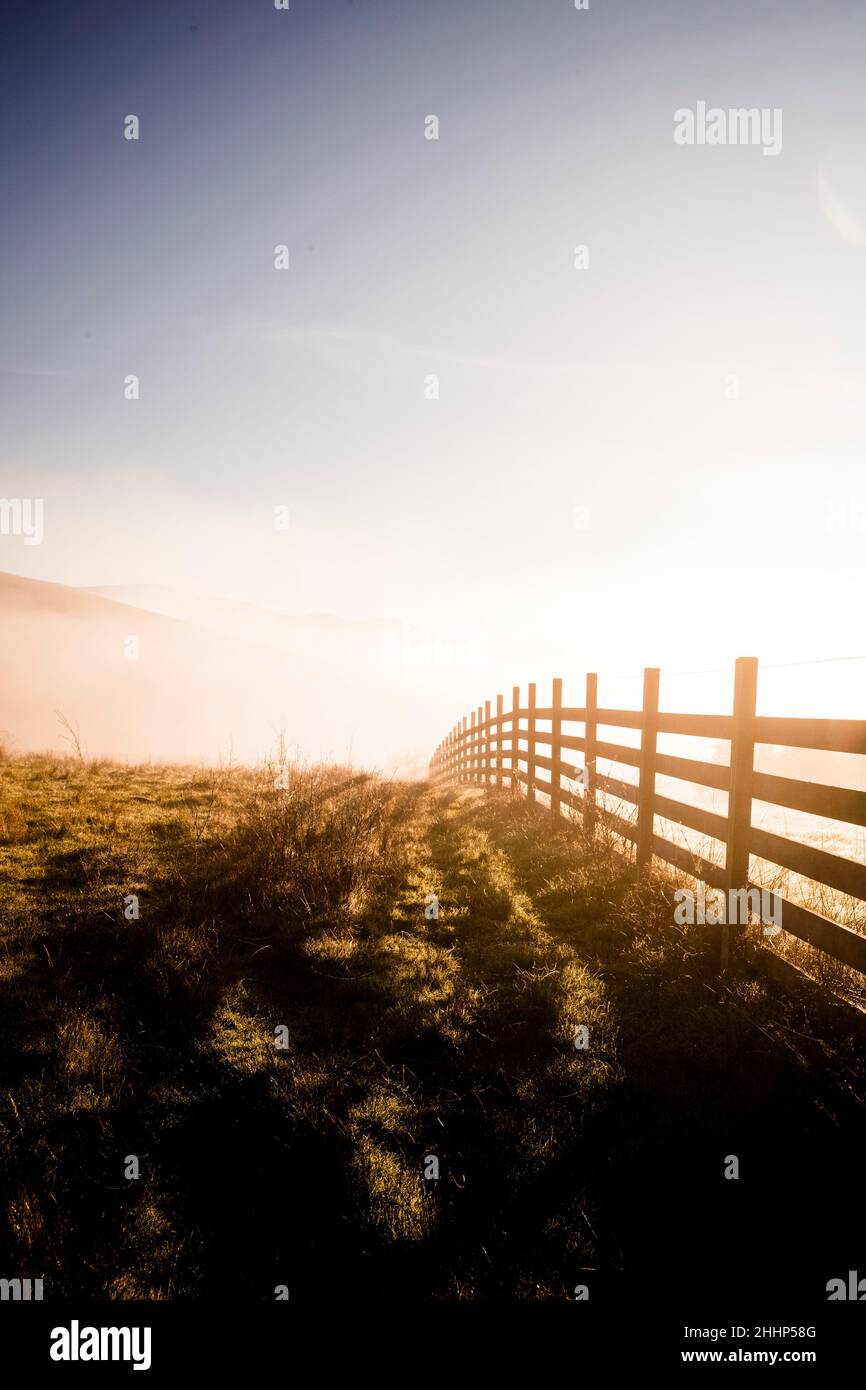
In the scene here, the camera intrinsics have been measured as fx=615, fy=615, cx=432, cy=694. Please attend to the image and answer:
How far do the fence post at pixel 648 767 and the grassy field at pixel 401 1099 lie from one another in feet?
1.70

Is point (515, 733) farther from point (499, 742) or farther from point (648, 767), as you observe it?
point (648, 767)

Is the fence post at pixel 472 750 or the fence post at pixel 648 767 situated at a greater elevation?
the fence post at pixel 648 767

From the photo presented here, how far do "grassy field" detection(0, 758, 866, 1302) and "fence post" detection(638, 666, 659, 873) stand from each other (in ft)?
1.70

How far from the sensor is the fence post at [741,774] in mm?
4234

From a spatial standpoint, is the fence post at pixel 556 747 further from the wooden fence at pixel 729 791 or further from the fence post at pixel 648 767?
the fence post at pixel 648 767

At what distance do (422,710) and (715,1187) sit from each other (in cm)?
10358

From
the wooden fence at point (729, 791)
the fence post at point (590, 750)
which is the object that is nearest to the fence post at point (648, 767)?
the wooden fence at point (729, 791)

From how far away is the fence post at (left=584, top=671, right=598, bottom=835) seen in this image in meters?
7.47

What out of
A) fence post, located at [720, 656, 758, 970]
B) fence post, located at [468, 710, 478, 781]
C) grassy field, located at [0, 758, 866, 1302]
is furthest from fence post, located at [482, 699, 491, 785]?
fence post, located at [720, 656, 758, 970]

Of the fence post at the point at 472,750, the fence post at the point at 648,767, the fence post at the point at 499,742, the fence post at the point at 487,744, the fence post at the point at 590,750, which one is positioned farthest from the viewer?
the fence post at the point at 472,750

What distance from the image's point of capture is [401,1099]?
3.15 meters

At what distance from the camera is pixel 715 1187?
8.70 feet

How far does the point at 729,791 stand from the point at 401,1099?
9.85ft

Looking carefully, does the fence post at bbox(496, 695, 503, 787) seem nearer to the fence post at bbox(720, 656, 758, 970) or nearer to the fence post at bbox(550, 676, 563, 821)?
the fence post at bbox(550, 676, 563, 821)
